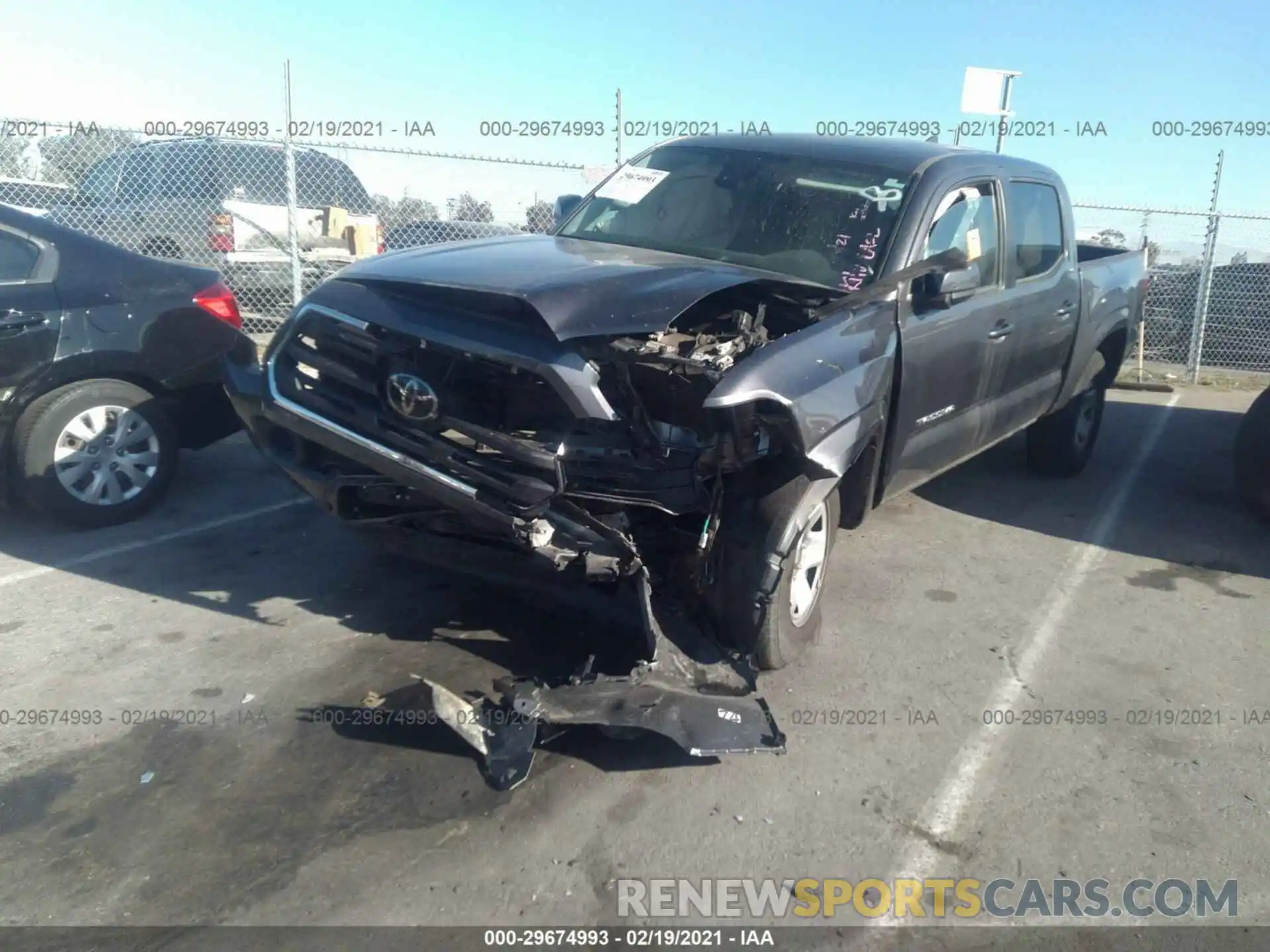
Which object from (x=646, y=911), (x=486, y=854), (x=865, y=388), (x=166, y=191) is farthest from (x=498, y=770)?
→ (x=166, y=191)

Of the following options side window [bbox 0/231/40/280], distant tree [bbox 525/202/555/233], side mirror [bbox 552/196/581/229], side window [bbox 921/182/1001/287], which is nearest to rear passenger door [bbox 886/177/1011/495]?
side window [bbox 921/182/1001/287]

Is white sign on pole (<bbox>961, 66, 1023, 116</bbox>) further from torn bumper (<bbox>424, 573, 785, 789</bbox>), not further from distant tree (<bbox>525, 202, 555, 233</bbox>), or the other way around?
torn bumper (<bbox>424, 573, 785, 789</bbox>)

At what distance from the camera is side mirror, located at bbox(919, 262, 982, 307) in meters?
4.25

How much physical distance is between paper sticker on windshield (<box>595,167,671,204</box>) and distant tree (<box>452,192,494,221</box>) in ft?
22.7

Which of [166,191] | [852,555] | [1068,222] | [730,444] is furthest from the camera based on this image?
[166,191]

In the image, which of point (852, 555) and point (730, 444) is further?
point (852, 555)

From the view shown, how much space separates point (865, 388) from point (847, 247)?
1001 millimetres

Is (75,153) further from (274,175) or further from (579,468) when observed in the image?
(579,468)

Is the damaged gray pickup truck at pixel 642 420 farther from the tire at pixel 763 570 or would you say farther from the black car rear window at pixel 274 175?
the black car rear window at pixel 274 175

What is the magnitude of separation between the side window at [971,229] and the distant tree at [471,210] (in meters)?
7.80

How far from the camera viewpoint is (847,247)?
14.8 ft

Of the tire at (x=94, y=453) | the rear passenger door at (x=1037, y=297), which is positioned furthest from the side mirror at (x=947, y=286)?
the tire at (x=94, y=453)

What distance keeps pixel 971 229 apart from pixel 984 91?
687 centimetres

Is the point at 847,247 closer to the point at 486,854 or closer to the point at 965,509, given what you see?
the point at 965,509
